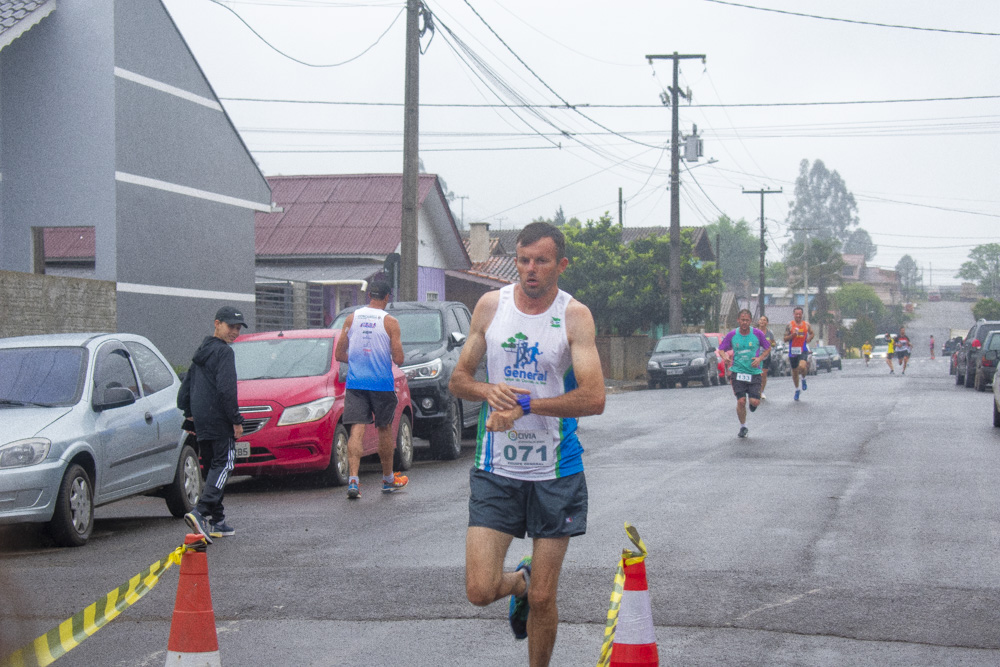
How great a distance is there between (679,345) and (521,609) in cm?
3063

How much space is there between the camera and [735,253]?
136m

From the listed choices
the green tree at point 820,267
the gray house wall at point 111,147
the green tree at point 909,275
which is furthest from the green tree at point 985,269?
the gray house wall at point 111,147

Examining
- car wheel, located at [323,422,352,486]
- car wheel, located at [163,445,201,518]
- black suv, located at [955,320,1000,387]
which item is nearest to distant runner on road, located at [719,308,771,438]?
car wheel, located at [323,422,352,486]

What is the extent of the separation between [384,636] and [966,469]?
8504mm

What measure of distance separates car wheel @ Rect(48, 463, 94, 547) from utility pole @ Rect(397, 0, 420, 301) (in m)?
10.5

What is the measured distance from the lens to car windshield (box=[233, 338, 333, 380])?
500 inches

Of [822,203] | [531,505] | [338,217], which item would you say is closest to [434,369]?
[531,505]

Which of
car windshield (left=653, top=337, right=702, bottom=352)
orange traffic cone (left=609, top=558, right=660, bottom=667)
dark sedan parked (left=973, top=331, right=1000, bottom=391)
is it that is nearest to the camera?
orange traffic cone (left=609, top=558, right=660, bottom=667)

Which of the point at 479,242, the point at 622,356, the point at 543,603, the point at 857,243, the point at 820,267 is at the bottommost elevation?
the point at 622,356

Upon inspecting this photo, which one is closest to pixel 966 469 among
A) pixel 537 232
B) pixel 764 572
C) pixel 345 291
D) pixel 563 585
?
pixel 764 572

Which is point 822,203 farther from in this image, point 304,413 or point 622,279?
point 304,413

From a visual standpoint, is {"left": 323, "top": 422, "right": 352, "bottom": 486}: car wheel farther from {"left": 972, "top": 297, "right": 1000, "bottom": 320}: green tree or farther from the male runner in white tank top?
{"left": 972, "top": 297, "right": 1000, "bottom": 320}: green tree

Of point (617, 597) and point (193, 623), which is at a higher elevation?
point (617, 597)

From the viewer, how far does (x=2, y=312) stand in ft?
51.2
